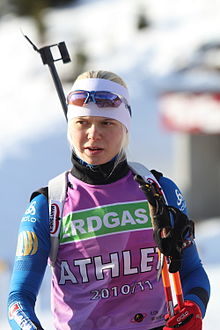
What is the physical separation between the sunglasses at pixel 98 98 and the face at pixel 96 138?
2.4 inches

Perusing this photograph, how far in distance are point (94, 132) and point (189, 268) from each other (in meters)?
0.62

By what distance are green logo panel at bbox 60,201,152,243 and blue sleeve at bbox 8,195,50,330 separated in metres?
0.08

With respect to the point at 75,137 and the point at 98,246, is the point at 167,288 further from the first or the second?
the point at 75,137

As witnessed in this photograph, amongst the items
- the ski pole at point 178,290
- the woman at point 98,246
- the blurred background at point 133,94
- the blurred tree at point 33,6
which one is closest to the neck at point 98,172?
the woman at point 98,246

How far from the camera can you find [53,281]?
3.35 meters

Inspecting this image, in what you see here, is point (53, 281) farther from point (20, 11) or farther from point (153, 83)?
point (20, 11)

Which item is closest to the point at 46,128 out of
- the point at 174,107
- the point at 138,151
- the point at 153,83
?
the point at 138,151

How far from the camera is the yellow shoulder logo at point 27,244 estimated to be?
321cm

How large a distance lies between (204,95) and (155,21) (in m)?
Result: 16.7

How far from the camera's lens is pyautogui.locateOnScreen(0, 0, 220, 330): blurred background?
1859 cm

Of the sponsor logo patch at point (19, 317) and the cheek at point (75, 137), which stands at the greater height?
the cheek at point (75, 137)

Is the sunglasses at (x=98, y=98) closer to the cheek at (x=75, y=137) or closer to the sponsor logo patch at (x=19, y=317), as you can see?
the cheek at (x=75, y=137)

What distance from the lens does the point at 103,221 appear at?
3.26 meters

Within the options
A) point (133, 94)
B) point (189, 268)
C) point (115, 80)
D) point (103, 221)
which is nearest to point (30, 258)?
point (103, 221)
